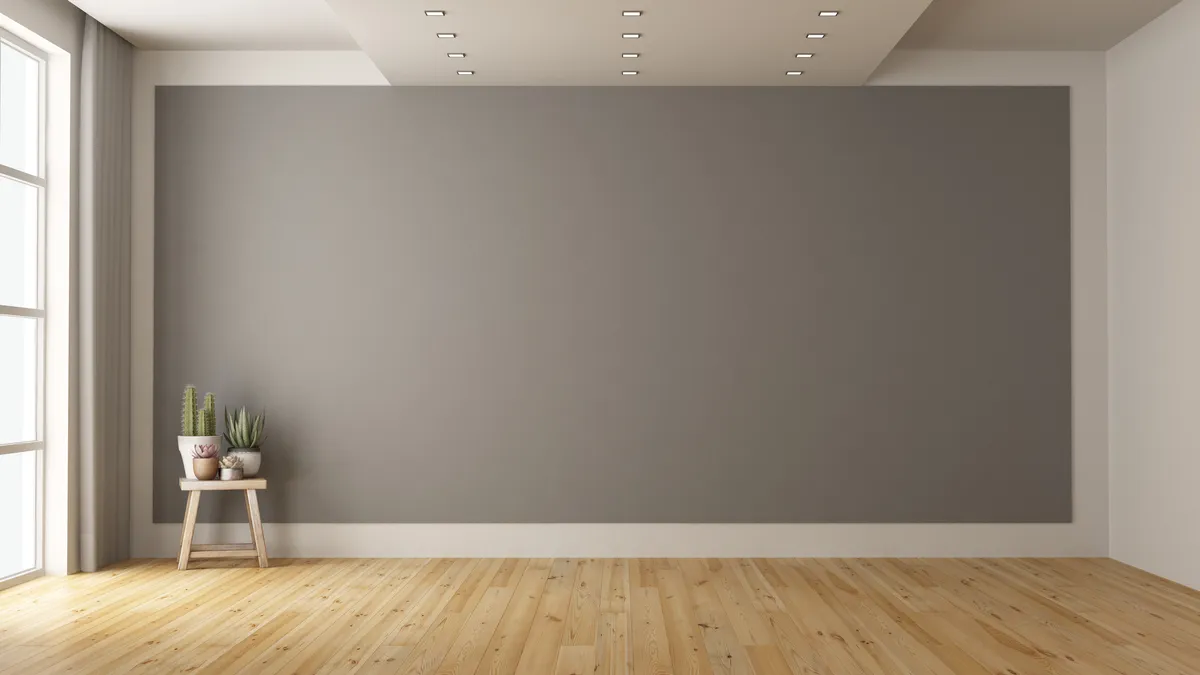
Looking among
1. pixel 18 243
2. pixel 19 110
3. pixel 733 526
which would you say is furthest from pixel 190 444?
pixel 733 526

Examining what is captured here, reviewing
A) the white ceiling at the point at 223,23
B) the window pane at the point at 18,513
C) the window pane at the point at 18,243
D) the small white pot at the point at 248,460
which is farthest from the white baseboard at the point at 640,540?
the white ceiling at the point at 223,23

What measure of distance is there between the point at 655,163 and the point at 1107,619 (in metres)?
3.32

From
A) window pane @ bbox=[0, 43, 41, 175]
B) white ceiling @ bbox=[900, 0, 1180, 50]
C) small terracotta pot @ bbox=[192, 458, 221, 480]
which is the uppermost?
white ceiling @ bbox=[900, 0, 1180, 50]

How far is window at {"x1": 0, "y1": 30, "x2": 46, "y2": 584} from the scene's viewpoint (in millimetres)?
4754

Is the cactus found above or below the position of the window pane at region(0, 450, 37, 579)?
above

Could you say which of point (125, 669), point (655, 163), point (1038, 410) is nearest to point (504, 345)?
point (655, 163)

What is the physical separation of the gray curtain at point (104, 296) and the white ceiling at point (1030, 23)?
4.56 metres

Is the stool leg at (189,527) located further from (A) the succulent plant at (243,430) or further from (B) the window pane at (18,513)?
(B) the window pane at (18,513)

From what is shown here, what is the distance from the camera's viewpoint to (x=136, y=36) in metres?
5.35

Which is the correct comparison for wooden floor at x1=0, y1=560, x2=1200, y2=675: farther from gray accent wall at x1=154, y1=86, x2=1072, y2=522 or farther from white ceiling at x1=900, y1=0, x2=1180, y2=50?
white ceiling at x1=900, y1=0, x2=1180, y2=50

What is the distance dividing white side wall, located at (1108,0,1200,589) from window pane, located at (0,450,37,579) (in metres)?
6.03

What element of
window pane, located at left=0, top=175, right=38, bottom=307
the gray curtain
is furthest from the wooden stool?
window pane, located at left=0, top=175, right=38, bottom=307

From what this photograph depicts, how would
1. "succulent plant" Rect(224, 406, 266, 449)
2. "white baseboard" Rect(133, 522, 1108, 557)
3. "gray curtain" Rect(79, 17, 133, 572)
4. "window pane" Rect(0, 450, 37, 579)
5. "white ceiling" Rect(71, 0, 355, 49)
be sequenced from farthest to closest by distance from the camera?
"white baseboard" Rect(133, 522, 1108, 557) < "succulent plant" Rect(224, 406, 266, 449) < "gray curtain" Rect(79, 17, 133, 572) < "white ceiling" Rect(71, 0, 355, 49) < "window pane" Rect(0, 450, 37, 579)

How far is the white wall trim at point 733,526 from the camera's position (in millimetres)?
5465
